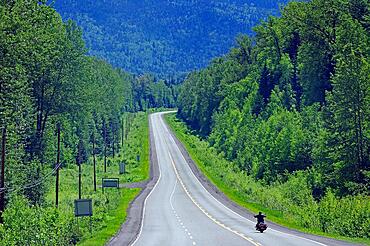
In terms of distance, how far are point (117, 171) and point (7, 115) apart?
183 feet

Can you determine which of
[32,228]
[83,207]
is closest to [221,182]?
[83,207]

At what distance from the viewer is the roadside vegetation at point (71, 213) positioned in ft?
125

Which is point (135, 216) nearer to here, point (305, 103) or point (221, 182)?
point (221, 182)

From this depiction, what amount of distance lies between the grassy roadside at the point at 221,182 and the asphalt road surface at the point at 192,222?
6.25ft

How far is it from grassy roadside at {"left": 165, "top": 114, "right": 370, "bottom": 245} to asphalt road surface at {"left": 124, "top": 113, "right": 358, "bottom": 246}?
75.1 inches

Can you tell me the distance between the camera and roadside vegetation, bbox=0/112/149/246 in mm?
38125

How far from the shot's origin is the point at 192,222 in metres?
49.7

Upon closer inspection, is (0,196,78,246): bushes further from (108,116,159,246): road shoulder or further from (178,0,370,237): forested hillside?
(178,0,370,237): forested hillside

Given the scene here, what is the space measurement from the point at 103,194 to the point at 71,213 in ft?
74.8

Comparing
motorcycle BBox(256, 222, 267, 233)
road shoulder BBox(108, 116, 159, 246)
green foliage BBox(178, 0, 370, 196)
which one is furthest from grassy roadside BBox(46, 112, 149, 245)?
green foliage BBox(178, 0, 370, 196)

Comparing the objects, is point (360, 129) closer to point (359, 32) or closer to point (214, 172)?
point (359, 32)

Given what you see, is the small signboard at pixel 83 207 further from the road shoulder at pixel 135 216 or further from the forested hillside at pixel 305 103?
the forested hillside at pixel 305 103

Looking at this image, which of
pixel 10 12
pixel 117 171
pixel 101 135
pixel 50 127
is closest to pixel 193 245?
pixel 10 12

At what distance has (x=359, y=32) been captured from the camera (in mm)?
69750
